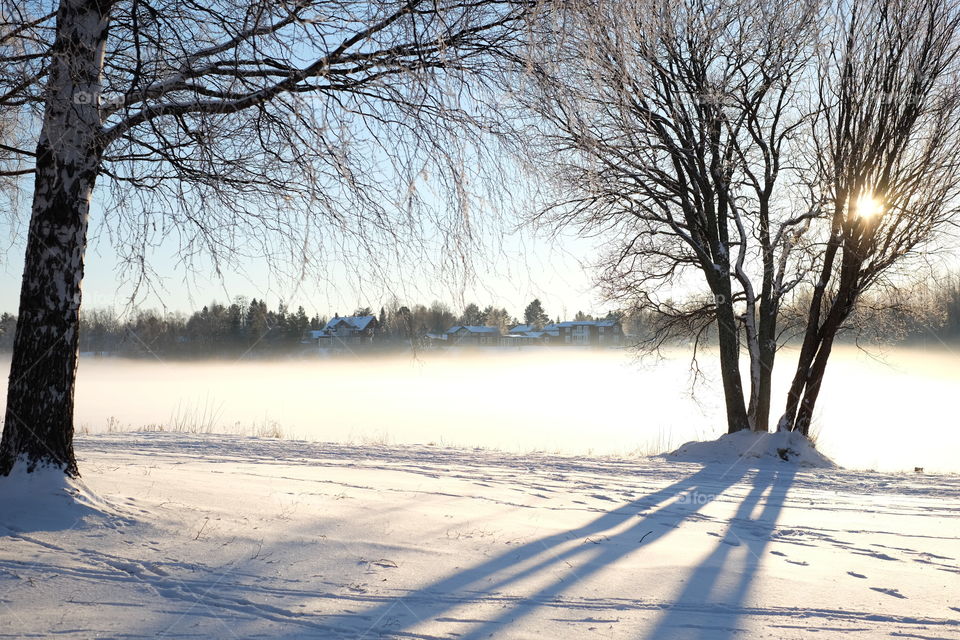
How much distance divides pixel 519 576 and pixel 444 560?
0.46 m

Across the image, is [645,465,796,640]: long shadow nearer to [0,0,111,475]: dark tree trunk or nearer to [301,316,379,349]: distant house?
[301,316,379,349]: distant house

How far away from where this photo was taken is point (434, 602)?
2914 millimetres

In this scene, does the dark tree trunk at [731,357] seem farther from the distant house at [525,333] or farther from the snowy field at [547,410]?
the distant house at [525,333]

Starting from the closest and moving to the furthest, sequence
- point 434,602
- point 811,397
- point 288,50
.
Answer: point 434,602, point 288,50, point 811,397

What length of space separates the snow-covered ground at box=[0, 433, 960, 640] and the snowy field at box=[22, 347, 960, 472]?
4.20 ft

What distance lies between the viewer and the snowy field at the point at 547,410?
49.1ft

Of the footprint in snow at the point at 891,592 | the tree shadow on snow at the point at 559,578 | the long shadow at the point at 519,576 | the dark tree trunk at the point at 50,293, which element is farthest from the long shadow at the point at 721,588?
the dark tree trunk at the point at 50,293

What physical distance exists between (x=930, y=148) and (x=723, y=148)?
381cm

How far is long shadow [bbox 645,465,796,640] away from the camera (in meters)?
2.75

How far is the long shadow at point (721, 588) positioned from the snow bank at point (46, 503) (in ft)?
11.4

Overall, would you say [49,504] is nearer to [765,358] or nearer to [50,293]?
[50,293]

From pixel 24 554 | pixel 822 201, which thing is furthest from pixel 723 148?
pixel 24 554

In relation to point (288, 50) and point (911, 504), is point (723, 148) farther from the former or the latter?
point (288, 50)

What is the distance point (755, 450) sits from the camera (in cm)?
1103
